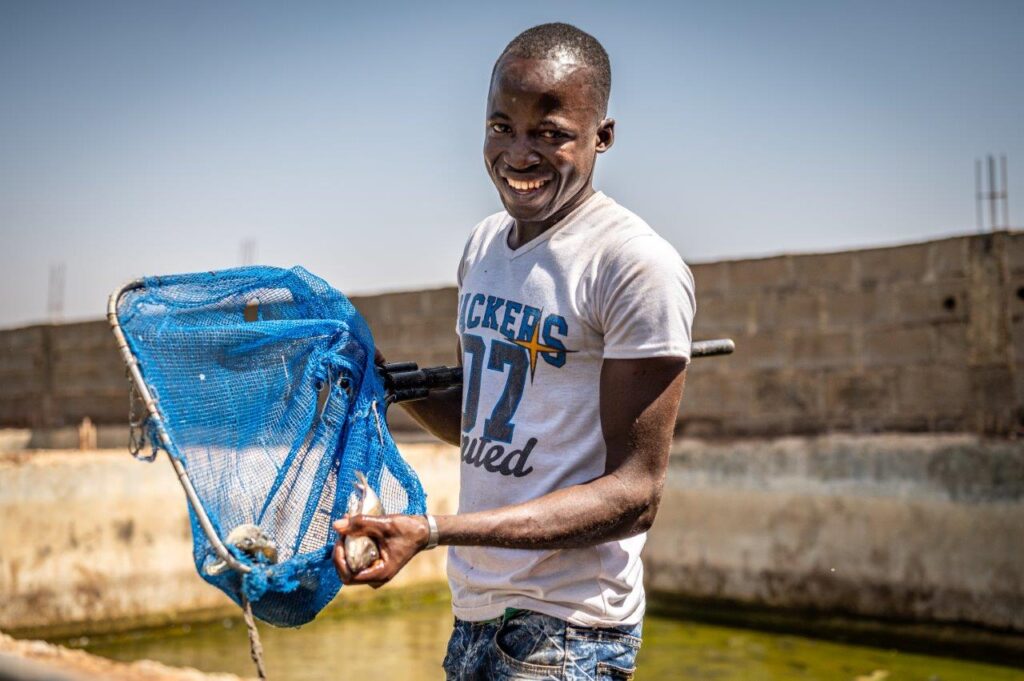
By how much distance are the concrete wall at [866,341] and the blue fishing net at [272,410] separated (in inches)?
198

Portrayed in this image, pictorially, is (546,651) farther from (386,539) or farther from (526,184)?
(526,184)

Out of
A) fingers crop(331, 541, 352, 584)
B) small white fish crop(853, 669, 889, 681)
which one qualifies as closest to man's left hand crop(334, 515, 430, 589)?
fingers crop(331, 541, 352, 584)

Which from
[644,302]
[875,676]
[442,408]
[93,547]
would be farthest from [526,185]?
[93,547]

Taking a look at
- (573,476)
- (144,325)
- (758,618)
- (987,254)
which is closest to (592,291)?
(573,476)

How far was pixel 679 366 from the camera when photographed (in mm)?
1630

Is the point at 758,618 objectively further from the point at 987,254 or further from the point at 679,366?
the point at 679,366

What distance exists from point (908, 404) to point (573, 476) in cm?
517

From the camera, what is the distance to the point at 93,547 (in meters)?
6.20

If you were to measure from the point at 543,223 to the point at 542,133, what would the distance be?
159 millimetres

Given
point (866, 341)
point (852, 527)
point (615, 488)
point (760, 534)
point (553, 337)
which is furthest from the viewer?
point (760, 534)

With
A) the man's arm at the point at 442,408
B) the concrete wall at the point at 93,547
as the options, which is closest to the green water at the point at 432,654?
the concrete wall at the point at 93,547

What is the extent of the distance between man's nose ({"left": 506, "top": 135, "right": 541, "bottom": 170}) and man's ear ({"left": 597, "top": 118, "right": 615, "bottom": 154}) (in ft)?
0.48

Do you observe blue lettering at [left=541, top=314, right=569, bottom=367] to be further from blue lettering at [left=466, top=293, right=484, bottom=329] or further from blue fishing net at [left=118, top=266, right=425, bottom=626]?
blue fishing net at [left=118, top=266, right=425, bottom=626]

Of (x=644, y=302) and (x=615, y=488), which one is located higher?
(x=644, y=302)
